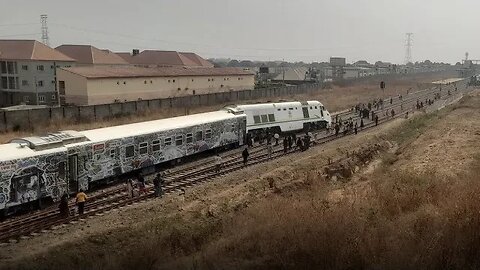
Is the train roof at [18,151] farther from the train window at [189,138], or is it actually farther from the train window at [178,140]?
the train window at [189,138]

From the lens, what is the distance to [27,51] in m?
51.9

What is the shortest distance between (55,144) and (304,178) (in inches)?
473

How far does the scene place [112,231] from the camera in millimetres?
16094

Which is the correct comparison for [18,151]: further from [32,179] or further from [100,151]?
[100,151]

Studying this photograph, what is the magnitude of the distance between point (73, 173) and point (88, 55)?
46.8 m

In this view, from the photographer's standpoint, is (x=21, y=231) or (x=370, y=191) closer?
(x=21, y=231)

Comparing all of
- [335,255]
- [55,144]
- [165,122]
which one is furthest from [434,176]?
[55,144]

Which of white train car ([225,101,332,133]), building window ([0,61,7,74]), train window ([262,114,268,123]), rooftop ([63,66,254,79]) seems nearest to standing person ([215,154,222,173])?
white train car ([225,101,332,133])

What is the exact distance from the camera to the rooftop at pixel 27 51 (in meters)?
51.3

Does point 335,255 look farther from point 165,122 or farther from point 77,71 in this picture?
point 77,71

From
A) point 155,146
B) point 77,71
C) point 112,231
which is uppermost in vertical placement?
point 77,71

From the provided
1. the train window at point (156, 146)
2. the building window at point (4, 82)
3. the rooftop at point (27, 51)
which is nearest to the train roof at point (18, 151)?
the train window at point (156, 146)

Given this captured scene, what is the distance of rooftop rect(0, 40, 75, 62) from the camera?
51325 mm

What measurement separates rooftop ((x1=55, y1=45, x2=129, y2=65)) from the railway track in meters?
38.4
